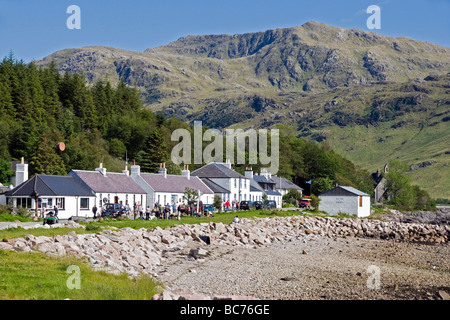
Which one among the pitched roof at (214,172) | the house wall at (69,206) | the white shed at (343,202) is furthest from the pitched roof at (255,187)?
the house wall at (69,206)

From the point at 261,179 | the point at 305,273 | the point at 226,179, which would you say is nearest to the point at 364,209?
the point at 226,179

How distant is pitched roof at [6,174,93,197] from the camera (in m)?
49.4

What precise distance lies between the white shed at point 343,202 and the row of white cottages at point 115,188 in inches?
535

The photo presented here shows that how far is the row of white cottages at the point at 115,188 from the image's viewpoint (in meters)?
49.8

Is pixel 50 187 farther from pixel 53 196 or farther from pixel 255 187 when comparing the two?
pixel 255 187

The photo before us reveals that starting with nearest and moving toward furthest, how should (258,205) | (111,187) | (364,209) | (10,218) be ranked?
(10,218) → (111,187) → (258,205) → (364,209)

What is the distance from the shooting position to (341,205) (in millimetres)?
80125

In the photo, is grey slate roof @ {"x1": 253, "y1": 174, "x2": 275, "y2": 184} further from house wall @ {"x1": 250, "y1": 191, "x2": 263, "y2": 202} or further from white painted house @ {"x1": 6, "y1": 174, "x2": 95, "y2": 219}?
white painted house @ {"x1": 6, "y1": 174, "x2": 95, "y2": 219}

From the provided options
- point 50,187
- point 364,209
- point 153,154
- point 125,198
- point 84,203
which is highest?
point 153,154

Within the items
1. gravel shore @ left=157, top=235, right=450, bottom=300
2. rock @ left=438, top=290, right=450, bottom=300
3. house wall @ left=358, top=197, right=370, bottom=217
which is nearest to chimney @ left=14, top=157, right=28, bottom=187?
gravel shore @ left=157, top=235, right=450, bottom=300

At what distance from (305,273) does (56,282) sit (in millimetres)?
13742

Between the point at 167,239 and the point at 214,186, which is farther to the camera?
the point at 214,186

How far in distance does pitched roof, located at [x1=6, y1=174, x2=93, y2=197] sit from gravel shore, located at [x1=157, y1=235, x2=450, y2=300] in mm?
22802

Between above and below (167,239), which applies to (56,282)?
above
